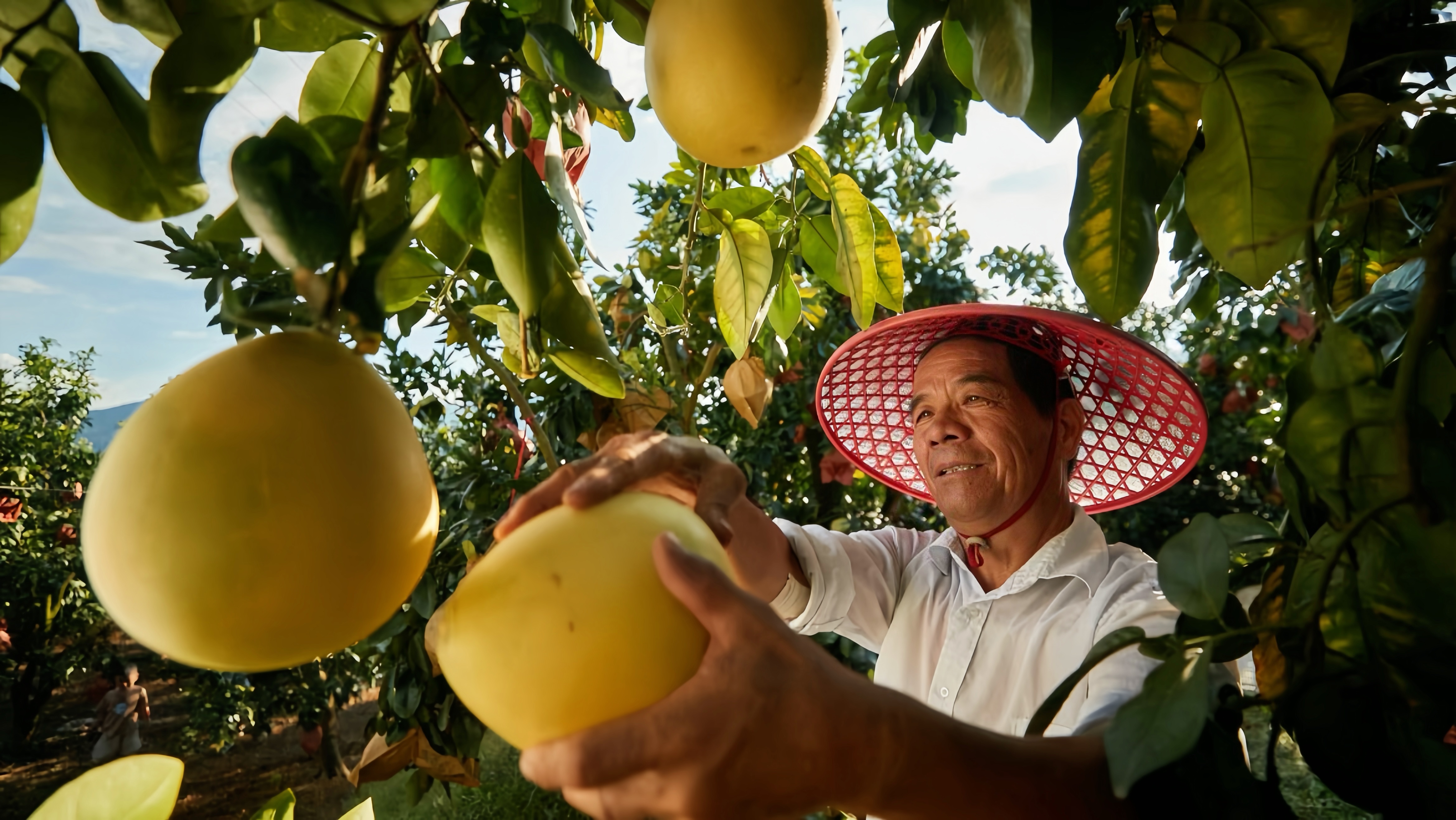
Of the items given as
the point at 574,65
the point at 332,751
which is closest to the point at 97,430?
the point at 332,751

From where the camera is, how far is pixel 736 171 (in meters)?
0.91

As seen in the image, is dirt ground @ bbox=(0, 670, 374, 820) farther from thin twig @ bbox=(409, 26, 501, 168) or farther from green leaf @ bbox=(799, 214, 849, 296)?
thin twig @ bbox=(409, 26, 501, 168)

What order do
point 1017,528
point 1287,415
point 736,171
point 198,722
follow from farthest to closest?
point 198,722 → point 1017,528 → point 736,171 → point 1287,415

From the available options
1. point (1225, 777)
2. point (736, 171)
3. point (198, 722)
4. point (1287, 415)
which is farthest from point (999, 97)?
point (198, 722)

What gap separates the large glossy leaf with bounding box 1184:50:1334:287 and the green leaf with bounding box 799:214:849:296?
1.07 feet

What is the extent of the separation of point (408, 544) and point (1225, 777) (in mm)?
368

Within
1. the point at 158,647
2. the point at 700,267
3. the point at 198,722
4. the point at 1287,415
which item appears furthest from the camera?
the point at 198,722

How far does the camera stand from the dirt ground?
4.46 metres

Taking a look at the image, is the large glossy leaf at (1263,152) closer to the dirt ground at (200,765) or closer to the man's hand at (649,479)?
the man's hand at (649,479)

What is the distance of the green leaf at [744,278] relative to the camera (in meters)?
0.68

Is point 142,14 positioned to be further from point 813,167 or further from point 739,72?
point 813,167

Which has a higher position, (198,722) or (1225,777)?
(1225,777)

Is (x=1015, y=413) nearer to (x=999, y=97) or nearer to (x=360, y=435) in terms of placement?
(x=999, y=97)

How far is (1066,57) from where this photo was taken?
1.53 ft
